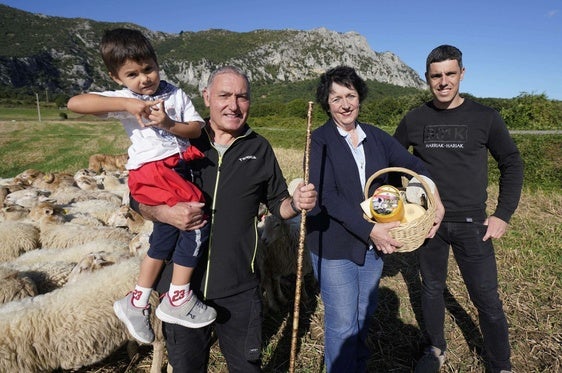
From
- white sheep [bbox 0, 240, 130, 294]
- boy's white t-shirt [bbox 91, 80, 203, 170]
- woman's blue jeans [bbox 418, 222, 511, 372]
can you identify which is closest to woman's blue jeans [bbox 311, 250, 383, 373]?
woman's blue jeans [bbox 418, 222, 511, 372]

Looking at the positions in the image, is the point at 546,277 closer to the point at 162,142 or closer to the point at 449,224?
the point at 449,224

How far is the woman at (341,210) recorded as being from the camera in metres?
2.63

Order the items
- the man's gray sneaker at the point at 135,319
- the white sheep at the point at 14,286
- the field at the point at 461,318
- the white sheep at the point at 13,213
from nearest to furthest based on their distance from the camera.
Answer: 1. the man's gray sneaker at the point at 135,319
2. the white sheep at the point at 14,286
3. the field at the point at 461,318
4. the white sheep at the point at 13,213

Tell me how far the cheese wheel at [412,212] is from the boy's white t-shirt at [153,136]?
1.68m

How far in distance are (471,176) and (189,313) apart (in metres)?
2.59

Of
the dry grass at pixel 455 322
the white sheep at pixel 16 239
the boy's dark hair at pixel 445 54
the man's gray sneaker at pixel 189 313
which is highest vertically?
the boy's dark hair at pixel 445 54

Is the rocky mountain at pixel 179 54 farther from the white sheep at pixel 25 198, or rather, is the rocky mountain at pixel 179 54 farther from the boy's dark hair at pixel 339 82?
the boy's dark hair at pixel 339 82

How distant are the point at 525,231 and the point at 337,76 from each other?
608 cm

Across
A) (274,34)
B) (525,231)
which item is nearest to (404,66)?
(274,34)

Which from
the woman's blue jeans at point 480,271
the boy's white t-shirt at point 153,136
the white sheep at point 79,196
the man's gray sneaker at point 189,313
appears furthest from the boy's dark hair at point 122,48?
the white sheep at point 79,196

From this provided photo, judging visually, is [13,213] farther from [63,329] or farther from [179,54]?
[179,54]

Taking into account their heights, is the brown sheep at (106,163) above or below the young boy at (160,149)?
below

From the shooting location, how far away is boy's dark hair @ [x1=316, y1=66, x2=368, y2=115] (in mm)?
2658

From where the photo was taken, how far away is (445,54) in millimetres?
2842
